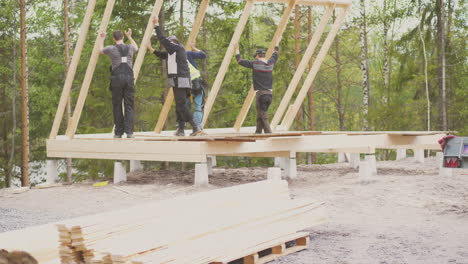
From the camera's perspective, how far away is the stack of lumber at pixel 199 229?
505 cm

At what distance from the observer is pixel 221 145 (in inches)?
429

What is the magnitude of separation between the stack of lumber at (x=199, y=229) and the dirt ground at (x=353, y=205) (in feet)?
1.05

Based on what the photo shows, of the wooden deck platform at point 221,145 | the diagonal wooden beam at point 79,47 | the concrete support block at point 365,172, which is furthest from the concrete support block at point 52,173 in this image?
the concrete support block at point 365,172

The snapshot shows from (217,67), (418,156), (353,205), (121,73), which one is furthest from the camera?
(217,67)

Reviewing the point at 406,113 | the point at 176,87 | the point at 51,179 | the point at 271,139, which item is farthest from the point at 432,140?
the point at 406,113

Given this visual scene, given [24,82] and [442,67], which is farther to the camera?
[442,67]

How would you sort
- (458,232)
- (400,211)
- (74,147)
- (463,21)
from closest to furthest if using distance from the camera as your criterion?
(458,232), (400,211), (74,147), (463,21)

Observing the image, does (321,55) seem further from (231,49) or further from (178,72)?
(178,72)

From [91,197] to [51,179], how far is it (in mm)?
2871

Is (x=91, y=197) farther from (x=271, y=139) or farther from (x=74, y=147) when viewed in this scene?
(x=271, y=139)

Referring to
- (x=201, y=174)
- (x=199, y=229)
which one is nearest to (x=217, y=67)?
(x=201, y=174)

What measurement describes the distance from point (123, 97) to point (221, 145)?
2.11 m

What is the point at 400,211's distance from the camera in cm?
905

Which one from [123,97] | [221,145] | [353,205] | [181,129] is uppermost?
[123,97]
